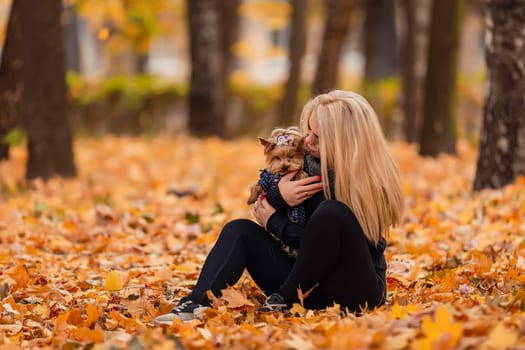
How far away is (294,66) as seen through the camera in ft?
52.3

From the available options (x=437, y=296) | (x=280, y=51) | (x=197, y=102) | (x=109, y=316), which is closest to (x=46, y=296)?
(x=109, y=316)

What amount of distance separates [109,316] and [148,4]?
12.1 m

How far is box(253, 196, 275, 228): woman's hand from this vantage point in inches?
168

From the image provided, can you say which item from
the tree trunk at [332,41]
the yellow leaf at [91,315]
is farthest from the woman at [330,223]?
the tree trunk at [332,41]

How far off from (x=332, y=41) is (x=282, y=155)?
839cm

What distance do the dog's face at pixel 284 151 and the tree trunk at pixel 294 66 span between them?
11.5m

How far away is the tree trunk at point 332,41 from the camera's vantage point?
1214 cm

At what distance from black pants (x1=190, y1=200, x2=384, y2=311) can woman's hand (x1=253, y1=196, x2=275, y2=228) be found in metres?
0.07

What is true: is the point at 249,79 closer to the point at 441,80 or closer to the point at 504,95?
the point at 441,80

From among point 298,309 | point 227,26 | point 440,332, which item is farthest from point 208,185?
point 227,26

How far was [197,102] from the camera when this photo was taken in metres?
14.7

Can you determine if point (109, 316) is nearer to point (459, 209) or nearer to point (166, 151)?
point (459, 209)

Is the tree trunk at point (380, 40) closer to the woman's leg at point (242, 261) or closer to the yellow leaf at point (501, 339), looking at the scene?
the woman's leg at point (242, 261)

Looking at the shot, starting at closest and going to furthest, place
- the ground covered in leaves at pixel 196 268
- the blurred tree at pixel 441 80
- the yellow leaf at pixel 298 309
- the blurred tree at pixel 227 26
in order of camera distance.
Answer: the ground covered in leaves at pixel 196 268 < the yellow leaf at pixel 298 309 < the blurred tree at pixel 441 80 < the blurred tree at pixel 227 26
